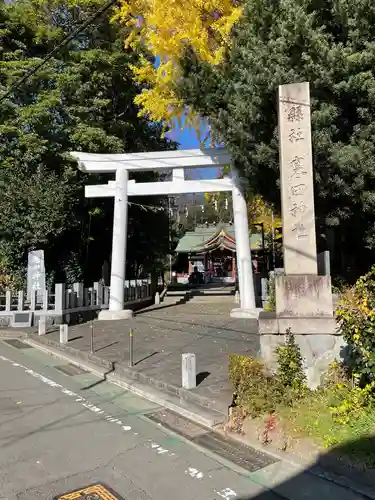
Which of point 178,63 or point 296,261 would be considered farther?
point 178,63

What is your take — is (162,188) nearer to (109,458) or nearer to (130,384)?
(130,384)

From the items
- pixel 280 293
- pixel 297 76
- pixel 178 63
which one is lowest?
pixel 280 293

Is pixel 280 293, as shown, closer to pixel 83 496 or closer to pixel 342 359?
pixel 342 359

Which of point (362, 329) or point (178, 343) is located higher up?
point (362, 329)

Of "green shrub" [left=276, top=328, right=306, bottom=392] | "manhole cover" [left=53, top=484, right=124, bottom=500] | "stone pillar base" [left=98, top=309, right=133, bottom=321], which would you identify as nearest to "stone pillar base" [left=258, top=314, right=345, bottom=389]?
"green shrub" [left=276, top=328, right=306, bottom=392]

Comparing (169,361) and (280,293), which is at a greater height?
(280,293)

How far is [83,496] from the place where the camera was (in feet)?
12.2

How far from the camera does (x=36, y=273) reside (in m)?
16.4

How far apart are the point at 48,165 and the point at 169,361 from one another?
42.4 ft

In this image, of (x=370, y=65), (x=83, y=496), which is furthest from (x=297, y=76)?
(x=83, y=496)

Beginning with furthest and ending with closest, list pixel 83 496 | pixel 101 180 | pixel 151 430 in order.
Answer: pixel 101 180, pixel 151 430, pixel 83 496

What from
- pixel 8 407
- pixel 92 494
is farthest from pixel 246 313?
pixel 92 494

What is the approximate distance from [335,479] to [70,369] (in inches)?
255

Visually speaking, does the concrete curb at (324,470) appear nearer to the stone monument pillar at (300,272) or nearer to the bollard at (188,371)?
the stone monument pillar at (300,272)
